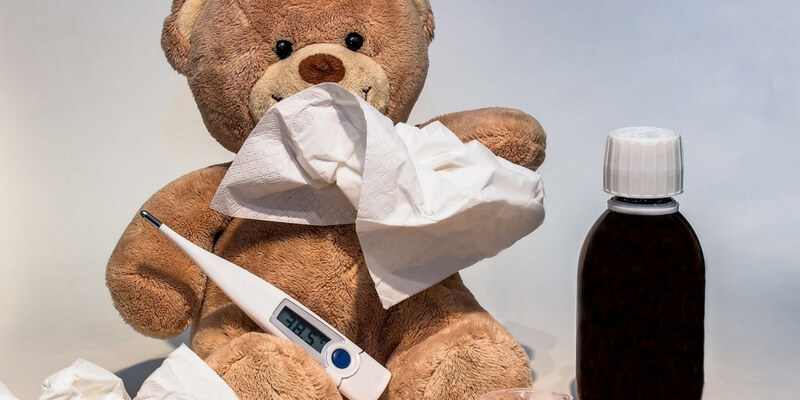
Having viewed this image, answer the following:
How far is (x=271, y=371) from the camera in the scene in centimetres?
110

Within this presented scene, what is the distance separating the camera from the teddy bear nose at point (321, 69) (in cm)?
116

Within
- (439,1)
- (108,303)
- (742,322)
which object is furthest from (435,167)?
(439,1)

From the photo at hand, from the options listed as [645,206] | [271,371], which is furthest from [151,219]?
[645,206]

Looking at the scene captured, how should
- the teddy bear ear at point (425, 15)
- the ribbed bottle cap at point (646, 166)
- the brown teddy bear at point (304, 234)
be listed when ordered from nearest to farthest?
the ribbed bottle cap at point (646, 166)
the brown teddy bear at point (304, 234)
the teddy bear ear at point (425, 15)

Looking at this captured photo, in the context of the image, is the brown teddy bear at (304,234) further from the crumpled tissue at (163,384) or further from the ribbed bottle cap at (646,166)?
the ribbed bottle cap at (646,166)

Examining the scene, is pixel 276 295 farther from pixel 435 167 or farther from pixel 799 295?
pixel 799 295

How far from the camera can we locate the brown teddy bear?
1.14 m

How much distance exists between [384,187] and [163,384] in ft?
0.78

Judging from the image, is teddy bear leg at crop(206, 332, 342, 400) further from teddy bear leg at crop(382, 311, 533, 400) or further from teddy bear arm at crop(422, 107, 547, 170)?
teddy bear arm at crop(422, 107, 547, 170)

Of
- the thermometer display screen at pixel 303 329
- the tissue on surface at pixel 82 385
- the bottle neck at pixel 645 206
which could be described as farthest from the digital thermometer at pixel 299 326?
the bottle neck at pixel 645 206

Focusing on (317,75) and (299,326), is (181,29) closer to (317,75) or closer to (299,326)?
(317,75)

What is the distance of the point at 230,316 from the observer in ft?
3.94

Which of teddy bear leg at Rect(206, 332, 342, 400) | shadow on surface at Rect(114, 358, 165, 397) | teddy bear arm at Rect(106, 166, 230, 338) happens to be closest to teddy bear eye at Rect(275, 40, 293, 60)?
teddy bear arm at Rect(106, 166, 230, 338)

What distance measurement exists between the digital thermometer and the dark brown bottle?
0.19 metres
